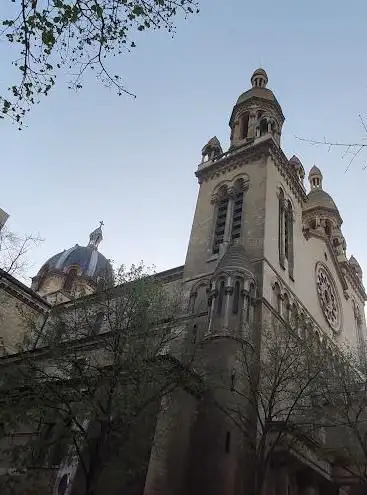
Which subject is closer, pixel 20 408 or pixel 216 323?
pixel 20 408

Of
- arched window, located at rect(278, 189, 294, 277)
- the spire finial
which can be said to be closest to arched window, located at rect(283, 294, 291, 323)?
arched window, located at rect(278, 189, 294, 277)

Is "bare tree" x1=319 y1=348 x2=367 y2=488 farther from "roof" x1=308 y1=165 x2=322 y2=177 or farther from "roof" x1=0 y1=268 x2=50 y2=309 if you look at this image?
"roof" x1=308 y1=165 x2=322 y2=177

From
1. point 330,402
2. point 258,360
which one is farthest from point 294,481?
point 258,360

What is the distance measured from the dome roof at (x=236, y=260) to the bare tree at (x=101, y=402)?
6.25m

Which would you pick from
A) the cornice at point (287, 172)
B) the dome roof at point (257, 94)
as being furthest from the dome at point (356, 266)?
the dome roof at point (257, 94)

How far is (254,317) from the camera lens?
76.5ft

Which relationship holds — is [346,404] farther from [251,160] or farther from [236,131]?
[236,131]

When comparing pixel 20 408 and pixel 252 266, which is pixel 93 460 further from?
pixel 252 266

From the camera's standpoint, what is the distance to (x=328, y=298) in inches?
1371

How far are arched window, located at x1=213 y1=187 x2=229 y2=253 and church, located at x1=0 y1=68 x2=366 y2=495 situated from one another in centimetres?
9

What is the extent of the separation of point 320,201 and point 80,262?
93.9ft

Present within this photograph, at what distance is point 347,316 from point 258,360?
63.9 feet

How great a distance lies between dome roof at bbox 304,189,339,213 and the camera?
139 ft

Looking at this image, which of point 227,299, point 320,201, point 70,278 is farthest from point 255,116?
point 70,278
